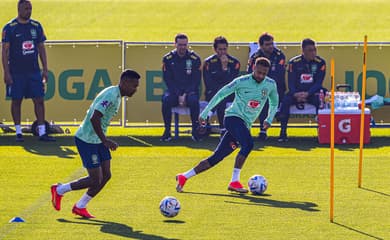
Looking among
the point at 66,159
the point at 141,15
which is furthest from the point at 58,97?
the point at 141,15

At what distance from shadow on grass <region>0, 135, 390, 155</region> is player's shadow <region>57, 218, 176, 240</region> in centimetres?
637

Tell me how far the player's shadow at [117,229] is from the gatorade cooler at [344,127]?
849cm

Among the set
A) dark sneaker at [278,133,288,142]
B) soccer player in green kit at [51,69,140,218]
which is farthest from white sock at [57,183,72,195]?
dark sneaker at [278,133,288,142]

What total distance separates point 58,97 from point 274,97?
8.36 m

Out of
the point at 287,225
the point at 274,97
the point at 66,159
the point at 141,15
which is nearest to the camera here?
the point at 287,225

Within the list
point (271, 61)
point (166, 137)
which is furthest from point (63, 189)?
point (271, 61)

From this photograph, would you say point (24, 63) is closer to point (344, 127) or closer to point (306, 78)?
point (306, 78)

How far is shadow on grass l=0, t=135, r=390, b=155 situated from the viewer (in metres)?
21.6

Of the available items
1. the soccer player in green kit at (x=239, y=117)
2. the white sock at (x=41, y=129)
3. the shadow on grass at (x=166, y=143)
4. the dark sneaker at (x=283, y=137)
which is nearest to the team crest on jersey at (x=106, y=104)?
the soccer player in green kit at (x=239, y=117)

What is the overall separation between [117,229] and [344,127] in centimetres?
911

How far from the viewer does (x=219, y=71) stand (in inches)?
904

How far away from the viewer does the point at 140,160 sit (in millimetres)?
20219

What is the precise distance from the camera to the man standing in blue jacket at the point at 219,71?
22859mm

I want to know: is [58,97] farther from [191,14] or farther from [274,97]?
[191,14]
